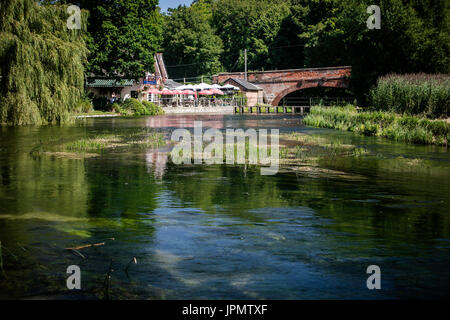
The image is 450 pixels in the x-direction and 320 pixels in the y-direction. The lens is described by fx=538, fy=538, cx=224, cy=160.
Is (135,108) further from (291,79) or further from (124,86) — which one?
(291,79)

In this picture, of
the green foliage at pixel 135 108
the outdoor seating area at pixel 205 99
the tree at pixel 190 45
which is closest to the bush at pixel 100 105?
the green foliage at pixel 135 108

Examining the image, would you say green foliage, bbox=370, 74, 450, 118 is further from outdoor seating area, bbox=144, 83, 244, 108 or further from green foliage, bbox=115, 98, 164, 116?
outdoor seating area, bbox=144, 83, 244, 108

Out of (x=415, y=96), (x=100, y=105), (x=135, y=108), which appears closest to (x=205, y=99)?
(x=135, y=108)

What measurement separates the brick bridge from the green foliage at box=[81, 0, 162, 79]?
2624 cm

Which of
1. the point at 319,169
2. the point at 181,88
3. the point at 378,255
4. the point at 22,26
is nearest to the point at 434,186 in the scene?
the point at 319,169

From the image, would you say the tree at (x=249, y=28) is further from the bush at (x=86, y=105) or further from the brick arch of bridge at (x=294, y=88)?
the bush at (x=86, y=105)

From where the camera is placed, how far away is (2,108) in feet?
94.6

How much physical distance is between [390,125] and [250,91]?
2048 inches

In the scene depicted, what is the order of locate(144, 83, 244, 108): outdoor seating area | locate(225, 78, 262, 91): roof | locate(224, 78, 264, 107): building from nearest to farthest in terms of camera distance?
locate(144, 83, 244, 108): outdoor seating area → locate(225, 78, 262, 91): roof → locate(224, 78, 264, 107): building

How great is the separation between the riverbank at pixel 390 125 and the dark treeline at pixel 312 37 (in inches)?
334

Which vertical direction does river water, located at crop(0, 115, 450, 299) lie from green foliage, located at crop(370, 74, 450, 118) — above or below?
below

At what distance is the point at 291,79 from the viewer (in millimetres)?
76438

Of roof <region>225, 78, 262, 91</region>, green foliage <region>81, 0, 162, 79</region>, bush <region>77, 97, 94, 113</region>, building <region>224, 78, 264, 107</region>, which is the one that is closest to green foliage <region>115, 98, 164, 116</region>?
bush <region>77, 97, 94, 113</region>

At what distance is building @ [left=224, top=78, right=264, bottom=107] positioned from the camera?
259ft
